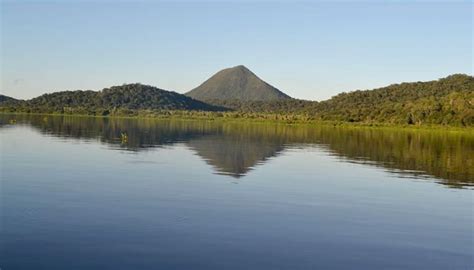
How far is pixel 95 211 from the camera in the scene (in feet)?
75.9

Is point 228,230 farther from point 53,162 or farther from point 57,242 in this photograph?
point 53,162

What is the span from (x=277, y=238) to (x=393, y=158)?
40.1 m

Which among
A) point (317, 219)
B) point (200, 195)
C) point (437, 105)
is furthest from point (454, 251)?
point (437, 105)

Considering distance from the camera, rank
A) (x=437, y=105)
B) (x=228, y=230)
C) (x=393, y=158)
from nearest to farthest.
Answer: (x=228, y=230), (x=393, y=158), (x=437, y=105)

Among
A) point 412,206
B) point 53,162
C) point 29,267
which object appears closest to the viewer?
point 29,267

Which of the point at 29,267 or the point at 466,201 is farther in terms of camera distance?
the point at 466,201

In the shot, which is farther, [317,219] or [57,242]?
[317,219]

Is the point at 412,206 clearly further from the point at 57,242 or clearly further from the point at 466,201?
the point at 57,242

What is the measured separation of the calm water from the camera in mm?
17125

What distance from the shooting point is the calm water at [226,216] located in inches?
674

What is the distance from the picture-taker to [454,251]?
19.3 metres

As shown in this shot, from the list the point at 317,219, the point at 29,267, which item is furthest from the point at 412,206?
the point at 29,267

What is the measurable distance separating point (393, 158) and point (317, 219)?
35815 millimetres

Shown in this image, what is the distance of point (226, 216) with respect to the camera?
23.2 m
